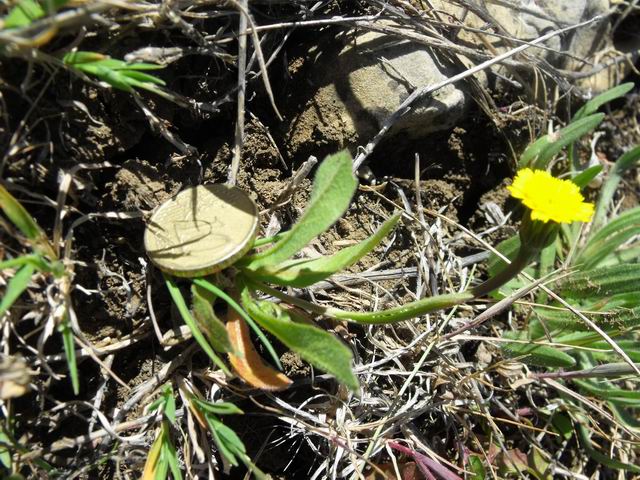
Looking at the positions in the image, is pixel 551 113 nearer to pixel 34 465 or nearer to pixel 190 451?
pixel 190 451

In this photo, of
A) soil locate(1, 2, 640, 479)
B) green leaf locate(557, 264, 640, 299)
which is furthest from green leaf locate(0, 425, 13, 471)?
green leaf locate(557, 264, 640, 299)

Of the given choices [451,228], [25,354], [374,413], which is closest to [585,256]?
[451,228]

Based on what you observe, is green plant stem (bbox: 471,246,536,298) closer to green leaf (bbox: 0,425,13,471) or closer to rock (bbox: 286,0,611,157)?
rock (bbox: 286,0,611,157)

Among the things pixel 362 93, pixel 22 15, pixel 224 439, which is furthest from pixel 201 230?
pixel 362 93

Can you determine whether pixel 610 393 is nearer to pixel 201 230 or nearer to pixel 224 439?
pixel 224 439

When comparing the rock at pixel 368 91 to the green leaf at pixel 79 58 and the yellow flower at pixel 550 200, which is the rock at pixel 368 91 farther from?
the green leaf at pixel 79 58
